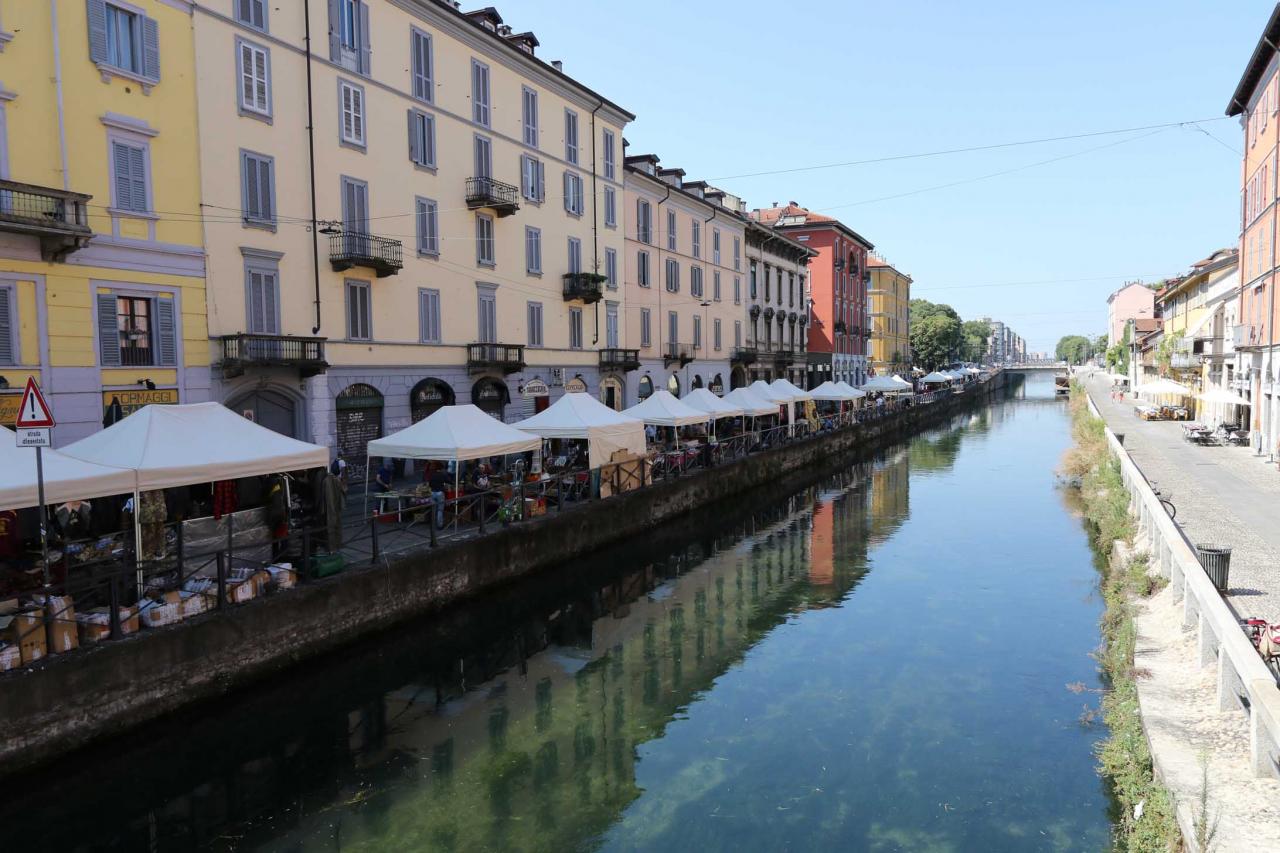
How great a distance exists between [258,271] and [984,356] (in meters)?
200

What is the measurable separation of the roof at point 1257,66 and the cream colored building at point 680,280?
70.8ft

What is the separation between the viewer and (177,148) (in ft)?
56.7

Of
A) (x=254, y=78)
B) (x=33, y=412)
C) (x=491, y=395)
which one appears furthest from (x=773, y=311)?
(x=33, y=412)

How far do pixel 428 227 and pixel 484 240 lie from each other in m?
2.68

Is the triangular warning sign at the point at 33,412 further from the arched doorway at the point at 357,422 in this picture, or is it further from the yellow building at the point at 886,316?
the yellow building at the point at 886,316

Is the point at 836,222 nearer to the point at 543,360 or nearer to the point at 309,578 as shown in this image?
the point at 543,360

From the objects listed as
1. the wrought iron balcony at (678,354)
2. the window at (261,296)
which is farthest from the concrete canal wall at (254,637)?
the wrought iron balcony at (678,354)

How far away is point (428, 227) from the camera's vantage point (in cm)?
2416

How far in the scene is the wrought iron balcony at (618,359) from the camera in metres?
33.3

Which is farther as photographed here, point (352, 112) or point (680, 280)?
point (680, 280)

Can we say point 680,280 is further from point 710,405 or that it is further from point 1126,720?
point 1126,720

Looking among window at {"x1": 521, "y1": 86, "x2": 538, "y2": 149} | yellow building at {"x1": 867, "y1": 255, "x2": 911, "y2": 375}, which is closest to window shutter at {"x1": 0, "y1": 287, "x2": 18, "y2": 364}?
window at {"x1": 521, "y1": 86, "x2": 538, "y2": 149}

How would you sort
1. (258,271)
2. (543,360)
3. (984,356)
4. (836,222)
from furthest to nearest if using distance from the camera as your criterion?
1. (984,356)
2. (836,222)
3. (543,360)
4. (258,271)

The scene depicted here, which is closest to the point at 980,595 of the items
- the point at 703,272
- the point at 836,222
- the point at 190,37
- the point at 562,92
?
the point at 190,37
